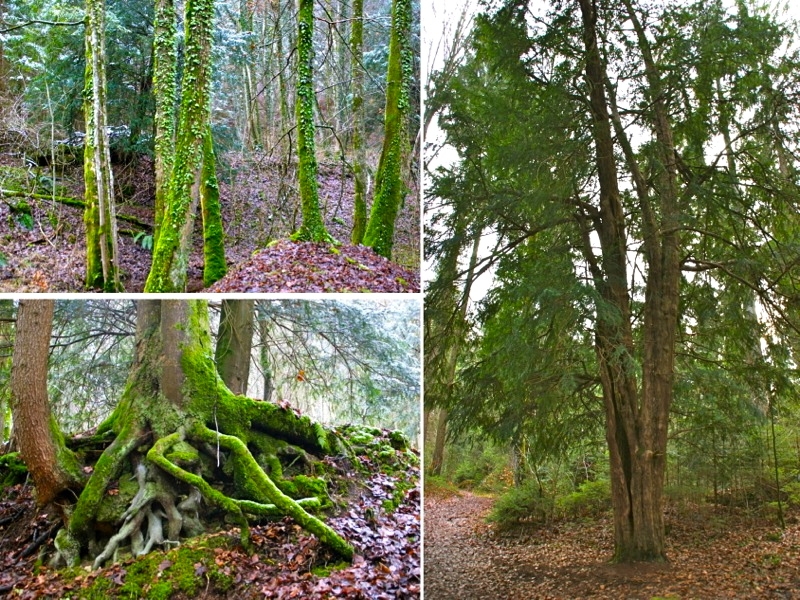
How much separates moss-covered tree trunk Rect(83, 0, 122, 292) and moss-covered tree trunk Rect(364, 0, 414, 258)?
47.0 inches

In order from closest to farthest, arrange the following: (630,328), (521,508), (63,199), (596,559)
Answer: (63,199) → (596,559) → (630,328) → (521,508)

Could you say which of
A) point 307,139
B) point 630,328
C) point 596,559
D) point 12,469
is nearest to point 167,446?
point 12,469

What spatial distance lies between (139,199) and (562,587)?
2.80 metres

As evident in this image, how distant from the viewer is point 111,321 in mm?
2775

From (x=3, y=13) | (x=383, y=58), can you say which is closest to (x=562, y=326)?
(x=383, y=58)

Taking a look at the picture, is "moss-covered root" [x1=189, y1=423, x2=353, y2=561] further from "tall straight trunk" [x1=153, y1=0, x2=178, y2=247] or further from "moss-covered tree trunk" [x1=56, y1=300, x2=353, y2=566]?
"tall straight trunk" [x1=153, y1=0, x2=178, y2=247]

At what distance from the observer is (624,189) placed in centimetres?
372

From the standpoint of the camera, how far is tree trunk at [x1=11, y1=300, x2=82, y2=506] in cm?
275

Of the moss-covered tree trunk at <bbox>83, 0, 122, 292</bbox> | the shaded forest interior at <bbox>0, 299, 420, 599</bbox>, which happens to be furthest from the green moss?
the moss-covered tree trunk at <bbox>83, 0, 122, 292</bbox>

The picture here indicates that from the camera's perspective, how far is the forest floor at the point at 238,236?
2529 mm

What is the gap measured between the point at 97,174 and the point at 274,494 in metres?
1.57

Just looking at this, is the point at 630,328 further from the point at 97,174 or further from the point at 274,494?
the point at 97,174

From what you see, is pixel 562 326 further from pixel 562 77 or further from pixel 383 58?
pixel 383 58

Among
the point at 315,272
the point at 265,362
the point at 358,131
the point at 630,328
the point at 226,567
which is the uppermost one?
the point at 358,131
